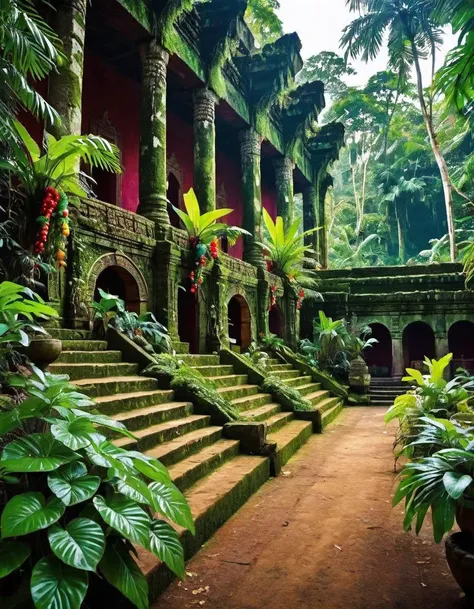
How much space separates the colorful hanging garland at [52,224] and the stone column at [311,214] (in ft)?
48.5

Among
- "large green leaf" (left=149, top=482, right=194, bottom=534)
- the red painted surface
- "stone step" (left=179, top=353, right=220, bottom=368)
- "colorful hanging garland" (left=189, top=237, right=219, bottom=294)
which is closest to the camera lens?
"large green leaf" (left=149, top=482, right=194, bottom=534)

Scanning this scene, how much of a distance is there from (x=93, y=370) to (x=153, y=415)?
94 centimetres

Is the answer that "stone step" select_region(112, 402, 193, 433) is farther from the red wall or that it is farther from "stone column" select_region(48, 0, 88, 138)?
the red wall

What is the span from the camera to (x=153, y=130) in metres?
9.34

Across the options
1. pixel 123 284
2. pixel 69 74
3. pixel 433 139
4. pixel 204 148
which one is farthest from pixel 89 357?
pixel 433 139

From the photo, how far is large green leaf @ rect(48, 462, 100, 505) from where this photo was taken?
2174 mm

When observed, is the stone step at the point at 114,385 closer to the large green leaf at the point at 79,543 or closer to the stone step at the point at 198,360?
the stone step at the point at 198,360

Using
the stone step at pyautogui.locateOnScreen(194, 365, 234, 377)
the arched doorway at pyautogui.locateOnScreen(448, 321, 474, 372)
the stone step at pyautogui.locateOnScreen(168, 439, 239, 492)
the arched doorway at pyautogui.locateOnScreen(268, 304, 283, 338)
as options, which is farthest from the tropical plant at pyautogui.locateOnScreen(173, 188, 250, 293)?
the arched doorway at pyautogui.locateOnScreen(448, 321, 474, 372)

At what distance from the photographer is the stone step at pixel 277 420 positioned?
6896mm

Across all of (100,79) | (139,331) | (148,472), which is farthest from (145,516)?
(100,79)

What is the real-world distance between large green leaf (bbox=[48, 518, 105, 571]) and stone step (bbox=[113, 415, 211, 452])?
1.65 m

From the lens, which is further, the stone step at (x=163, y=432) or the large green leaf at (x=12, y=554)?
the stone step at (x=163, y=432)

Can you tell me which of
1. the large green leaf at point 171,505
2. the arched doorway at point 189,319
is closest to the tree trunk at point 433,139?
the arched doorway at point 189,319

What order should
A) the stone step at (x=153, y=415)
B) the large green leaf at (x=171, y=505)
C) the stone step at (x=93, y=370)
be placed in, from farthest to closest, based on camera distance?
the stone step at (x=93, y=370) → the stone step at (x=153, y=415) → the large green leaf at (x=171, y=505)
